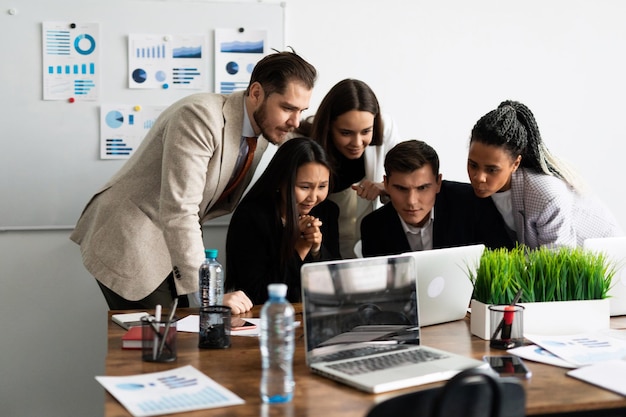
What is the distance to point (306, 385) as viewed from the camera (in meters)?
1.74

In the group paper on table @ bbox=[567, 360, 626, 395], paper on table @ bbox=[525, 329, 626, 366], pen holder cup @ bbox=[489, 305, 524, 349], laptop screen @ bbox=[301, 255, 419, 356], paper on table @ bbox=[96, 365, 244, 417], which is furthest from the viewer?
pen holder cup @ bbox=[489, 305, 524, 349]

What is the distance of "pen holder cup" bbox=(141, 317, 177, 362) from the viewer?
6.21 feet

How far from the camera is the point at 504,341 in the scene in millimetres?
2088

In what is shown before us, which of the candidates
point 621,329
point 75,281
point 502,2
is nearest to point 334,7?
point 502,2

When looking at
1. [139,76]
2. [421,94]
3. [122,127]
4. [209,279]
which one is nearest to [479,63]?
[421,94]

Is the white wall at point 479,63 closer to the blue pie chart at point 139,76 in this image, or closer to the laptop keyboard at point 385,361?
the blue pie chart at point 139,76

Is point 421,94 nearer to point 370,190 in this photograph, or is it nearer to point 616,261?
point 370,190

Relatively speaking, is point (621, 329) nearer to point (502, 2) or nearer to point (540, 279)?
point (540, 279)

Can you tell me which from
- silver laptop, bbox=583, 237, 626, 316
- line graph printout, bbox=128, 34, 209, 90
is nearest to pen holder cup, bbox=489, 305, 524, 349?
silver laptop, bbox=583, 237, 626, 316

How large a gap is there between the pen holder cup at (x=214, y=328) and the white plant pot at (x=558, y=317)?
0.71 m

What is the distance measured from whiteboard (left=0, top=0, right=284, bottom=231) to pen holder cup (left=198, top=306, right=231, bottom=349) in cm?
156

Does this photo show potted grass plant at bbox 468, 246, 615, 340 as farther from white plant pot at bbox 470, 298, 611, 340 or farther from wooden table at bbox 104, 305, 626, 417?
wooden table at bbox 104, 305, 626, 417

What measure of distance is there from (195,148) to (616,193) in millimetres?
2474

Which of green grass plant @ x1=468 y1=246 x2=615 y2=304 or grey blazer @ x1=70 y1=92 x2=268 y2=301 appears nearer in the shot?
green grass plant @ x1=468 y1=246 x2=615 y2=304
